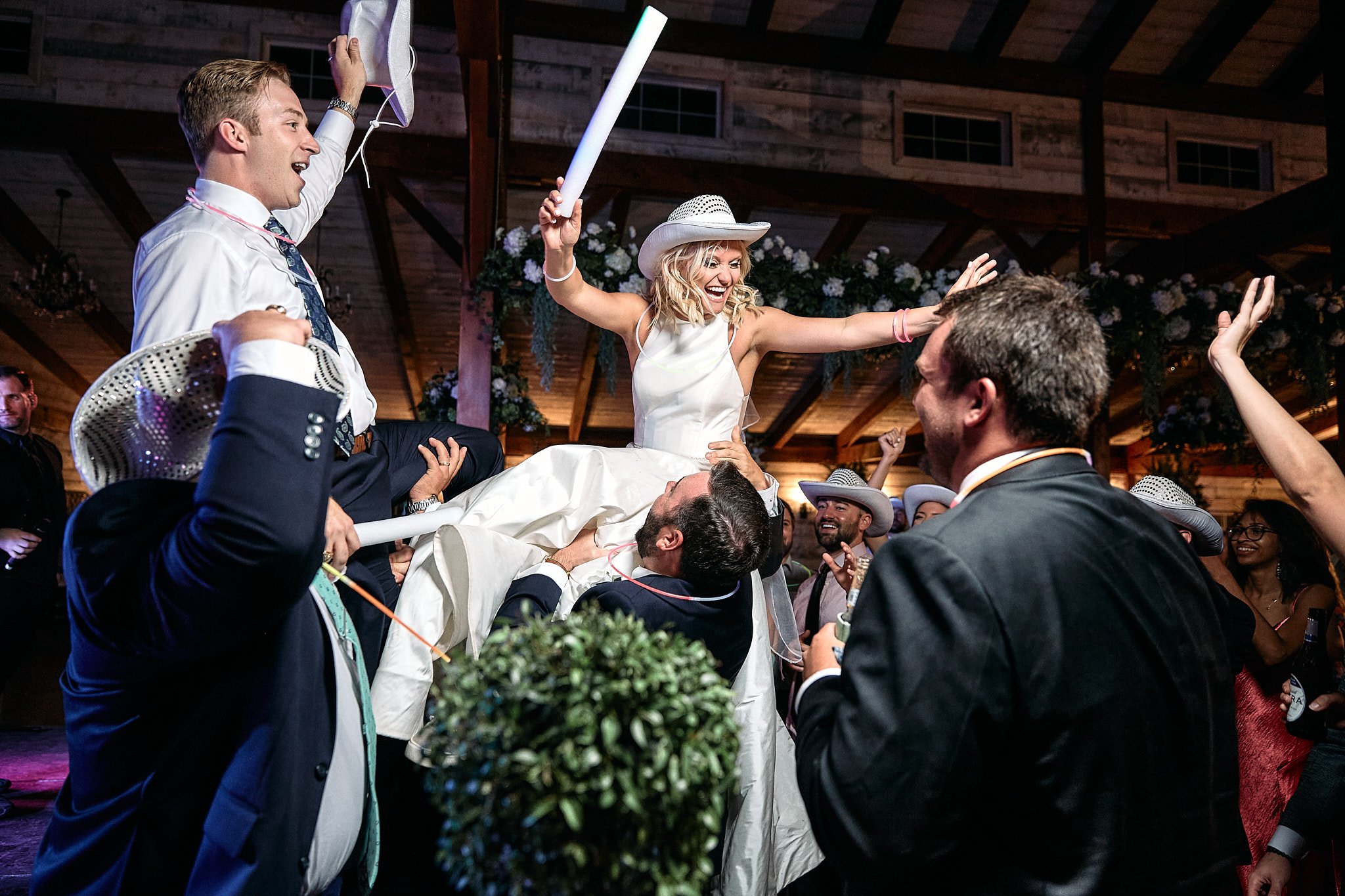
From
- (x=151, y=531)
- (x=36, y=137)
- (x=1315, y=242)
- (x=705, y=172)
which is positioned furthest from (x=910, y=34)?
(x=151, y=531)

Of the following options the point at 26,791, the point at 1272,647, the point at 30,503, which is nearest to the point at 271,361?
the point at 1272,647

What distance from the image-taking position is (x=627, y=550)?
2.70 meters

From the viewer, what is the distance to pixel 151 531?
1.18m

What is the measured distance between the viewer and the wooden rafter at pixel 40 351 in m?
10.2

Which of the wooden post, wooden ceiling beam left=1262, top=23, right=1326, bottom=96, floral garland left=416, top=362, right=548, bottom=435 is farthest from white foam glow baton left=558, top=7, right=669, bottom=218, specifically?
wooden ceiling beam left=1262, top=23, right=1326, bottom=96

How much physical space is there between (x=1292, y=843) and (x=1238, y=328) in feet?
4.84

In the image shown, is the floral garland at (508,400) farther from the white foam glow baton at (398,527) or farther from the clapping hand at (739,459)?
the white foam glow baton at (398,527)

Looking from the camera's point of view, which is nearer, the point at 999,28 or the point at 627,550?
the point at 627,550

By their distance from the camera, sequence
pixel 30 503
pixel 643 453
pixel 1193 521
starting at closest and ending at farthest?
pixel 643 453 → pixel 1193 521 → pixel 30 503

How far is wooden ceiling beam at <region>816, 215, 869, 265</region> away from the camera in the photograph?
8734mm

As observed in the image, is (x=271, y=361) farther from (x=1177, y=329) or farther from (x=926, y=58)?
(x=926, y=58)

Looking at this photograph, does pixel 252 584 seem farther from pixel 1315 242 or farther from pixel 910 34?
pixel 1315 242

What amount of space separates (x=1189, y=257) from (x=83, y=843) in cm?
949

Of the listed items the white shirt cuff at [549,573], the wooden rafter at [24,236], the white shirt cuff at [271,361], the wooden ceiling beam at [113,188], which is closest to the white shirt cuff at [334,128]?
the white shirt cuff at [549,573]
